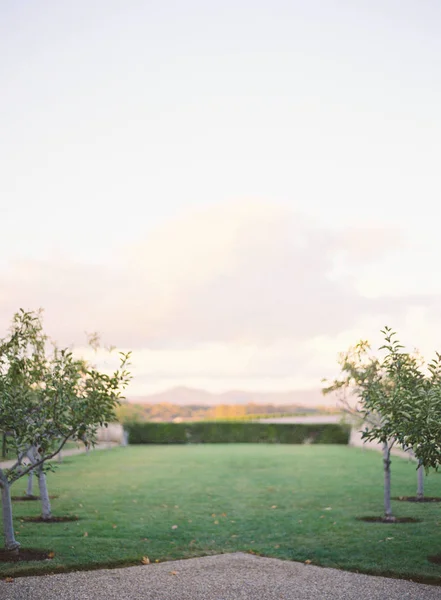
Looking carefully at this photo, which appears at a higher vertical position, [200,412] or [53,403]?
[53,403]

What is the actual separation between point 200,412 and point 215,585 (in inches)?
1426

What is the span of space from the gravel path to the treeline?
22245 mm

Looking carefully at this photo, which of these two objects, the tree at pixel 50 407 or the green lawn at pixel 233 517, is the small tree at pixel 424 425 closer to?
the green lawn at pixel 233 517

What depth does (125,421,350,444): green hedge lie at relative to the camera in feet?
120

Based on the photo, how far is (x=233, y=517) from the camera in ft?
39.5

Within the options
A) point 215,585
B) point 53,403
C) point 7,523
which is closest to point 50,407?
point 53,403

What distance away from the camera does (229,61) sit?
1861 cm

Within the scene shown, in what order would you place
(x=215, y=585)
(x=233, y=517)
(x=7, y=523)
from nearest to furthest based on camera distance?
1. (x=215, y=585)
2. (x=7, y=523)
3. (x=233, y=517)

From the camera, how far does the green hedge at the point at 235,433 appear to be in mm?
36594

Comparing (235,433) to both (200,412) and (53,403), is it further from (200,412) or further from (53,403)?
(53,403)

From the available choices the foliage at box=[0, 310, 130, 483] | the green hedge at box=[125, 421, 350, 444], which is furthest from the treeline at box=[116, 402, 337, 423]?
the foliage at box=[0, 310, 130, 483]

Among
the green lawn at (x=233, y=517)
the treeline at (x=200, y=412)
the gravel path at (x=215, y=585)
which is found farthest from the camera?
the treeline at (x=200, y=412)

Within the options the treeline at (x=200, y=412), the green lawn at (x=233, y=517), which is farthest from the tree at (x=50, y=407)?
the treeline at (x=200, y=412)

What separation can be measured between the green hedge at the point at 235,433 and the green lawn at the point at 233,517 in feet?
48.0
